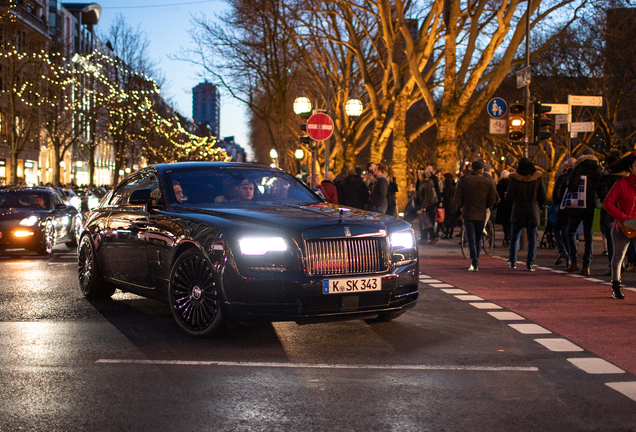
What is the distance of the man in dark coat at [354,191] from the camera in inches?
728

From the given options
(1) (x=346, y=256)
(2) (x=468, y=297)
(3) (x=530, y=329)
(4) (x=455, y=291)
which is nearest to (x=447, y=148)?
(4) (x=455, y=291)

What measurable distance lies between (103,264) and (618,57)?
33078mm

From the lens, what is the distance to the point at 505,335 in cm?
768

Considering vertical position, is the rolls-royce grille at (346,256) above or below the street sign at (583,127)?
below

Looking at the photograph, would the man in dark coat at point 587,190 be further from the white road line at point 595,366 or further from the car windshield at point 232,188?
the white road line at point 595,366

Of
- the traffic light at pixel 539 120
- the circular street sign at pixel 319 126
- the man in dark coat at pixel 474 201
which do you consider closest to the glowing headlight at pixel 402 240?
the man in dark coat at pixel 474 201

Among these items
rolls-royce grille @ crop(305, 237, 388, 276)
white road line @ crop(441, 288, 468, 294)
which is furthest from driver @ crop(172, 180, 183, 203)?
white road line @ crop(441, 288, 468, 294)

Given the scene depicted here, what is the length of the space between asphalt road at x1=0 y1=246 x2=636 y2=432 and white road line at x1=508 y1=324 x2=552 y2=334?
0.16 meters

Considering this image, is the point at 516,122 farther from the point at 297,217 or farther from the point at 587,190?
the point at 297,217

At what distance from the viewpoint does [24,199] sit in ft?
58.3

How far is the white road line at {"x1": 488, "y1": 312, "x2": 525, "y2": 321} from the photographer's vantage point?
28.3 ft

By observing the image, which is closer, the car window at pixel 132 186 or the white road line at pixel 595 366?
the white road line at pixel 595 366

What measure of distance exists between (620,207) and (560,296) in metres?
1.29

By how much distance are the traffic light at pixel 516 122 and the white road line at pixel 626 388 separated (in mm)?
14256
